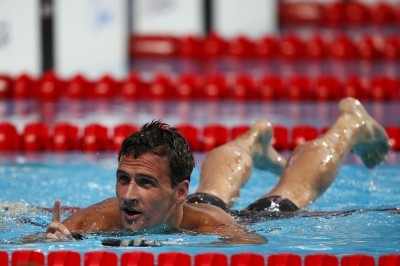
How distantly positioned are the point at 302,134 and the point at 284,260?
3.18 meters

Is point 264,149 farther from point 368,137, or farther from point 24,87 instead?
point 24,87

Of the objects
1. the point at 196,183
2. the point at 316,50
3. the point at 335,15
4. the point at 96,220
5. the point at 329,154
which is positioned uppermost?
the point at 335,15

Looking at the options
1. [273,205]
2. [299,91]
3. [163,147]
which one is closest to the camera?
[163,147]

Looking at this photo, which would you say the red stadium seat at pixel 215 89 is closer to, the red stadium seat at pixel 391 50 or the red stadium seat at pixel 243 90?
the red stadium seat at pixel 243 90

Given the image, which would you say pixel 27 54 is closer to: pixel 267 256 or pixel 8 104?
pixel 8 104

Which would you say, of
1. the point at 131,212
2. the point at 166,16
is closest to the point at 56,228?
the point at 131,212

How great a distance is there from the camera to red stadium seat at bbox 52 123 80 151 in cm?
658

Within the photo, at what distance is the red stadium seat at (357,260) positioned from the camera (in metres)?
3.38

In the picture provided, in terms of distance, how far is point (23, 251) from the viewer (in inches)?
133

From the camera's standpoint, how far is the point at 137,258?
11.1 ft

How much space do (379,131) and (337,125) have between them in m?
0.23

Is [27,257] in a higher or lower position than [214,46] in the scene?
lower

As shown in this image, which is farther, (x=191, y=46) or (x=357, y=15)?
(x=357, y=15)

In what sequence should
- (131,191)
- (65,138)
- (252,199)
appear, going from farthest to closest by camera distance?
(65,138)
(252,199)
(131,191)
